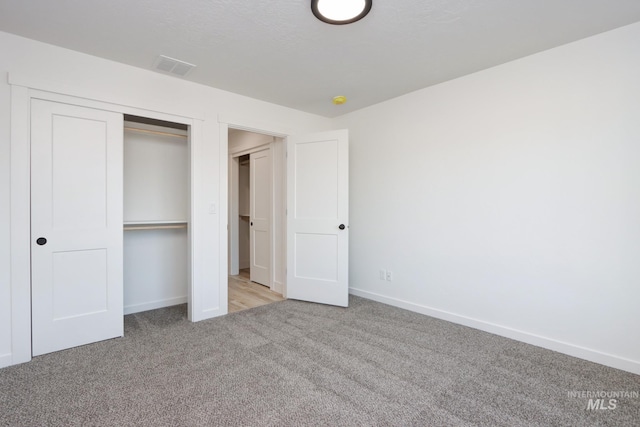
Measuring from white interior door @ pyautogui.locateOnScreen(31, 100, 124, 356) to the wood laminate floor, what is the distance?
1.28 meters

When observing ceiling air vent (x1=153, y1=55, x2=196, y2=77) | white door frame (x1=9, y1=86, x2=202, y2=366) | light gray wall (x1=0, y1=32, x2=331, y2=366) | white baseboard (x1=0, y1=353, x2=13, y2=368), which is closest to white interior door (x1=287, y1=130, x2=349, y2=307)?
light gray wall (x1=0, y1=32, x2=331, y2=366)

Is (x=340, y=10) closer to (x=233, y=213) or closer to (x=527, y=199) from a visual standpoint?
(x=527, y=199)

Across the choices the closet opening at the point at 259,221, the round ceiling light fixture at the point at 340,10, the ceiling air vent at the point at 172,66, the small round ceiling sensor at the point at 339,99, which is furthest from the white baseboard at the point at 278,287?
the round ceiling light fixture at the point at 340,10

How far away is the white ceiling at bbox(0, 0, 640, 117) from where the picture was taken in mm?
1988

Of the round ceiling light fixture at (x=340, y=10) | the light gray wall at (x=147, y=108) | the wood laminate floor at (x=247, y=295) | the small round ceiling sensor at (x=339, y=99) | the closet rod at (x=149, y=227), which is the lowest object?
the wood laminate floor at (x=247, y=295)

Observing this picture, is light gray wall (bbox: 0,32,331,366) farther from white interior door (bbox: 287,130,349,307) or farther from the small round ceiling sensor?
the small round ceiling sensor

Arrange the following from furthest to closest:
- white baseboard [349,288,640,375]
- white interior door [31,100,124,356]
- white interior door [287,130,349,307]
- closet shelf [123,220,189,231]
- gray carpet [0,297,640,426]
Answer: white interior door [287,130,349,307] → closet shelf [123,220,189,231] → white interior door [31,100,124,356] → white baseboard [349,288,640,375] → gray carpet [0,297,640,426]

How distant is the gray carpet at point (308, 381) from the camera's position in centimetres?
172

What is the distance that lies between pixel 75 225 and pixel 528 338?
395 cm

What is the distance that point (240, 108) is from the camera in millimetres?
3510

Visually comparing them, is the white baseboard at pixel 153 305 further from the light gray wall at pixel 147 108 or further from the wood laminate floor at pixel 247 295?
the light gray wall at pixel 147 108

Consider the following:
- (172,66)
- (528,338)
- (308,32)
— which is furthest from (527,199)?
(172,66)

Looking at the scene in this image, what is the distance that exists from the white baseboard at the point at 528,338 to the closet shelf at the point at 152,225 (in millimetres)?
2589

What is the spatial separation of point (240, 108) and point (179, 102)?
68 centimetres
